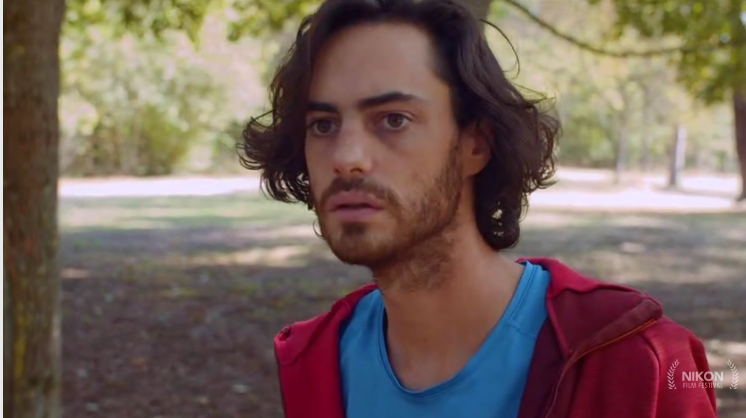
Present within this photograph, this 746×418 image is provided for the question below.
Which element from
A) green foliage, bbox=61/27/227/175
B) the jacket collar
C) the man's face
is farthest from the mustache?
green foliage, bbox=61/27/227/175

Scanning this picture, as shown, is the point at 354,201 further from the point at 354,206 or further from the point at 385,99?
the point at 385,99

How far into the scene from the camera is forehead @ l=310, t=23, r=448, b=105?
1835mm

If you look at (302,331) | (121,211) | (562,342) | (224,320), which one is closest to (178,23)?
(224,320)

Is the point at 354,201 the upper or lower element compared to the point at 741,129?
lower

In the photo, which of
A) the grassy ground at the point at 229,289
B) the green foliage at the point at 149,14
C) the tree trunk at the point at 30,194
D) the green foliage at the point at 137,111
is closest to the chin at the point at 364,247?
the tree trunk at the point at 30,194

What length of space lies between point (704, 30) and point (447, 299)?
7.02 m

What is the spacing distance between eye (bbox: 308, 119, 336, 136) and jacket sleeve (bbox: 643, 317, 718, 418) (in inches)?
31.8

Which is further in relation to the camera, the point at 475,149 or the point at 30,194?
the point at 30,194

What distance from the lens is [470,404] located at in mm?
1728

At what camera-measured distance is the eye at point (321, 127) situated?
1.92 meters

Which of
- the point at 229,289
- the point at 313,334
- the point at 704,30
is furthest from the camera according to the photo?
the point at 229,289

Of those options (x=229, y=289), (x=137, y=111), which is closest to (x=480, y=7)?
(x=229, y=289)

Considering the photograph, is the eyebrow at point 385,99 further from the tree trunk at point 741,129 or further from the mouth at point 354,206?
the tree trunk at point 741,129

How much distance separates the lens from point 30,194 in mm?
3832
